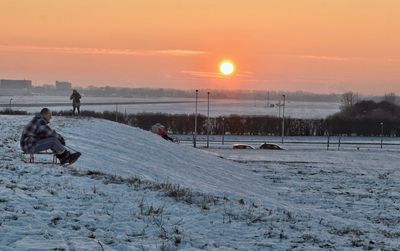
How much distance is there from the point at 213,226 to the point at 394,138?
75.7 meters

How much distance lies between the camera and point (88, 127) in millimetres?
27594

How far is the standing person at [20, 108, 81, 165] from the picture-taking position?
14.0 meters

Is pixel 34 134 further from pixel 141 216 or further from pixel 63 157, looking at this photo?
pixel 141 216

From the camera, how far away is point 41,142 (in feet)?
45.9

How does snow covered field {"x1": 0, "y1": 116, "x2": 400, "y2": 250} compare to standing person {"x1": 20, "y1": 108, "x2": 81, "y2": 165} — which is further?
standing person {"x1": 20, "y1": 108, "x2": 81, "y2": 165}

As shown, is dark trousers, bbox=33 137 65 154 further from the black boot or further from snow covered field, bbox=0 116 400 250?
snow covered field, bbox=0 116 400 250

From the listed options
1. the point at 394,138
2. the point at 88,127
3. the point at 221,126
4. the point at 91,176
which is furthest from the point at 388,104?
the point at 91,176

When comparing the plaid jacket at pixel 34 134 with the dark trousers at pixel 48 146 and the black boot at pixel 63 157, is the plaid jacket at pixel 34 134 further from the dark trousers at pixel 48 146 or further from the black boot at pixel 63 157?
the black boot at pixel 63 157

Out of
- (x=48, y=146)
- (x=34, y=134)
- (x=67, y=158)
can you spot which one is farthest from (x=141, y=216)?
(x=34, y=134)

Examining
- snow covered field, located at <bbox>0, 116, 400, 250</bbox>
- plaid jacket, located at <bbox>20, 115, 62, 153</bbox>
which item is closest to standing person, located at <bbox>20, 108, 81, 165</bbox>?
plaid jacket, located at <bbox>20, 115, 62, 153</bbox>

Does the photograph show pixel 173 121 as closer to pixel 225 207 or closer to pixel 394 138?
pixel 394 138

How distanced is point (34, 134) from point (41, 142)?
0.28 m

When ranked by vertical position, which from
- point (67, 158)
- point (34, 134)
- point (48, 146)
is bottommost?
point (67, 158)

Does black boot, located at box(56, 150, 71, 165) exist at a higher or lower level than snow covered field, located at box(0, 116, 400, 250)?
higher
